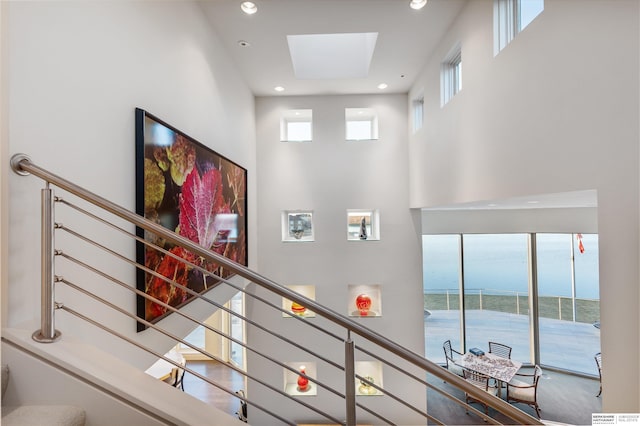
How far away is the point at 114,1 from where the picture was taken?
159 cm

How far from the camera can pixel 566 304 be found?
6309 mm

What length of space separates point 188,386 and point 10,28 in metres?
6.46

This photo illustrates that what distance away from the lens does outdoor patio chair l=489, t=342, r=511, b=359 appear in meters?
6.27

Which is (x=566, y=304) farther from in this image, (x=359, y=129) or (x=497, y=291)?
(x=359, y=129)

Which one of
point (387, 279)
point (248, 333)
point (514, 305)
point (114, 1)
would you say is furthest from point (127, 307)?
point (514, 305)

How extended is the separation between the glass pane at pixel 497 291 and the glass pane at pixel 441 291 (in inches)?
8.4

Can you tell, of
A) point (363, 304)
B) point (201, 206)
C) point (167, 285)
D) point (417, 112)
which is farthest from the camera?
point (363, 304)

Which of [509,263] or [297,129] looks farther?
[509,263]

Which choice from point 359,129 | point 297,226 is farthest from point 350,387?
point 359,129

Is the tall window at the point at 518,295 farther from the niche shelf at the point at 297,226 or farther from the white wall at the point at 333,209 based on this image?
the niche shelf at the point at 297,226

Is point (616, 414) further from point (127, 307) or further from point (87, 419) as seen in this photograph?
point (127, 307)

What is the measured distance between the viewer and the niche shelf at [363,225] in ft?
16.2

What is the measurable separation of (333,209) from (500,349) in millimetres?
4921

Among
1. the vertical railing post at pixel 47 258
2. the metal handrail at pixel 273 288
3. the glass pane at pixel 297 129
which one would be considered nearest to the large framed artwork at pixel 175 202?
the metal handrail at pixel 273 288
